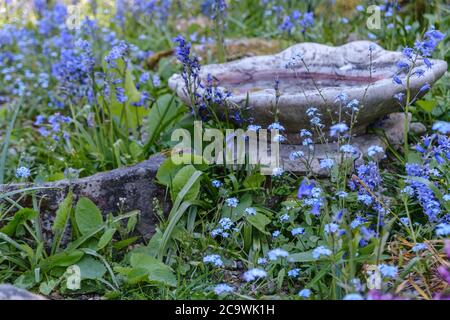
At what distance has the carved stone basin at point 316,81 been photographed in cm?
298

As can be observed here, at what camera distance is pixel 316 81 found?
3.62 meters

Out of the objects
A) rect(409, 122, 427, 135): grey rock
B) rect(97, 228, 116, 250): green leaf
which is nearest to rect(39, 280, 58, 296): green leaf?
rect(97, 228, 116, 250): green leaf

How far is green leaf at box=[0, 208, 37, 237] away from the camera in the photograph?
107 inches

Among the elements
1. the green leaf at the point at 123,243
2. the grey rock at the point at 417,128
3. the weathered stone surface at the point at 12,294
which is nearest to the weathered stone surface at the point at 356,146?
the grey rock at the point at 417,128

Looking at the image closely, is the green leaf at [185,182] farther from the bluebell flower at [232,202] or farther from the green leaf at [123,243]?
the green leaf at [123,243]

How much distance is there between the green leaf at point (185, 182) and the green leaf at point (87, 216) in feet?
1.11

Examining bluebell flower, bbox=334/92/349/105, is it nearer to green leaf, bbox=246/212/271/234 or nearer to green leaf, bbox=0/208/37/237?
green leaf, bbox=246/212/271/234

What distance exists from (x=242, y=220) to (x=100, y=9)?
4.25 meters

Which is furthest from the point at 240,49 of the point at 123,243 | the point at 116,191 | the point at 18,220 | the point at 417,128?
the point at 18,220

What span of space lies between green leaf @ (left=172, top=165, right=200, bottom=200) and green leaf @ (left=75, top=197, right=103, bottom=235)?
1.11 ft

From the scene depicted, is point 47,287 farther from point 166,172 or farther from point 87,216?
point 166,172
